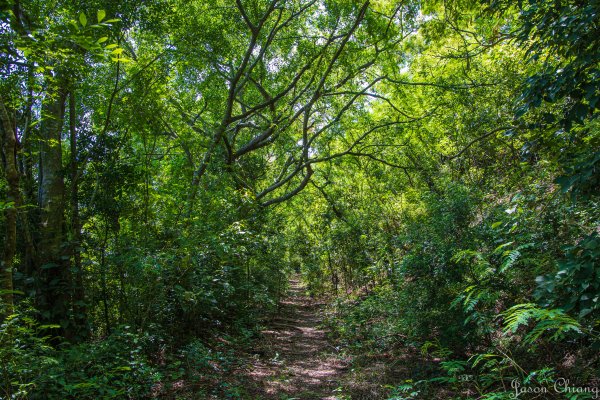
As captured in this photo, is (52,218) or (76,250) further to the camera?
(52,218)

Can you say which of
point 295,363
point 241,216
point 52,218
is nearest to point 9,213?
point 52,218

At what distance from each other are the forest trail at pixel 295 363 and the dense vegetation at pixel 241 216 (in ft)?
1.33

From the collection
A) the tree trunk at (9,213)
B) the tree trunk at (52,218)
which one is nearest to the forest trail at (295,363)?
the tree trunk at (52,218)

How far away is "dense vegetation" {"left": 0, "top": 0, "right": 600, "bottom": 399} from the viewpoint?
2.75 meters

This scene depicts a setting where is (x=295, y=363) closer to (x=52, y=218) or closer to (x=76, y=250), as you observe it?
(x=76, y=250)

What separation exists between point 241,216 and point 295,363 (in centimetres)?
308

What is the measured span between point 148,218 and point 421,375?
15.5 feet

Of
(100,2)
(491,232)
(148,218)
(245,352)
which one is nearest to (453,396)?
(491,232)

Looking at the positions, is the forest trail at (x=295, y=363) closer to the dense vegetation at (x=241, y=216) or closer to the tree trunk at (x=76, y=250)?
the dense vegetation at (x=241, y=216)

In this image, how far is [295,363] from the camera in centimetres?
643

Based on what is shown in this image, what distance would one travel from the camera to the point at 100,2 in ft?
16.3

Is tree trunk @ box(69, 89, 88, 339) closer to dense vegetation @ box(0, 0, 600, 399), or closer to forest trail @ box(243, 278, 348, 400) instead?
dense vegetation @ box(0, 0, 600, 399)

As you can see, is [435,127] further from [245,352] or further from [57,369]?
[57,369]

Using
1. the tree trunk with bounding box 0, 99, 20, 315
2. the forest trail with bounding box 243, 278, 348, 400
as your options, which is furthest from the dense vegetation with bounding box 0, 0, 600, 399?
the forest trail with bounding box 243, 278, 348, 400
